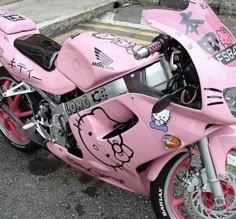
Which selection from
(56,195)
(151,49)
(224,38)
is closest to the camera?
(151,49)

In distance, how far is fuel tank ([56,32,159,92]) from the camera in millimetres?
2408

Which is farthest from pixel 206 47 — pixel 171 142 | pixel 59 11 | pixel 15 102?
pixel 59 11

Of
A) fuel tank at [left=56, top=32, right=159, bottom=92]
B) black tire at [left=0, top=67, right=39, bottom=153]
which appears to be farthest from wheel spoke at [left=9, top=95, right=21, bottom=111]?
fuel tank at [left=56, top=32, right=159, bottom=92]

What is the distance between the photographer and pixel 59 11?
6.39m

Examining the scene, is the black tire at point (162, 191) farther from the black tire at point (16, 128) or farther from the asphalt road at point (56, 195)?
the black tire at point (16, 128)

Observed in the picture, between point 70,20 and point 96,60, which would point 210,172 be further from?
point 70,20

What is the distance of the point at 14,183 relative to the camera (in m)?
3.29

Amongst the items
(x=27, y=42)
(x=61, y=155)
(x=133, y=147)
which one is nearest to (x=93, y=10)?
(x=27, y=42)

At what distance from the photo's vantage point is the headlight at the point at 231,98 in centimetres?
211

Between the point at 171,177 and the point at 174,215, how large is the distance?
260mm

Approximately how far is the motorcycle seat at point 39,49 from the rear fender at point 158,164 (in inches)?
37.3

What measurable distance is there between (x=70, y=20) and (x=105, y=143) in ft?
12.9

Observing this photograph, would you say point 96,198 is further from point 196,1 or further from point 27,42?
point 196,1

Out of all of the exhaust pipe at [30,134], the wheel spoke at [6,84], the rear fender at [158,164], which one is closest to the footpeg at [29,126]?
the exhaust pipe at [30,134]
